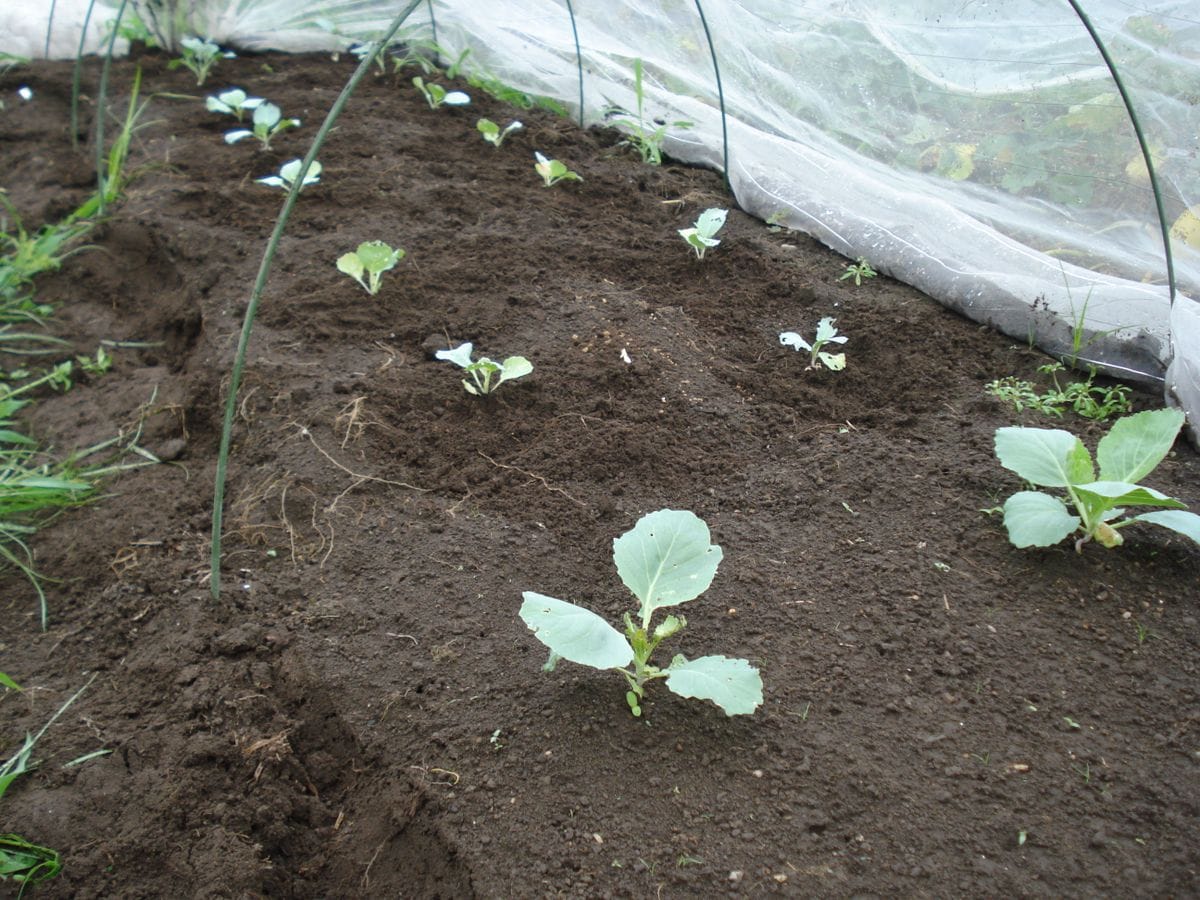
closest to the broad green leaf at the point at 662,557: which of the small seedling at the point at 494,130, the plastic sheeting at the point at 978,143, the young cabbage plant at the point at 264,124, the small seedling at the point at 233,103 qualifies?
the plastic sheeting at the point at 978,143

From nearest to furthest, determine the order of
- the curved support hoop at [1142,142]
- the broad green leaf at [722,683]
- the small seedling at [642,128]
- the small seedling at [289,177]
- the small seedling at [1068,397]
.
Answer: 1. the broad green leaf at [722,683]
2. the curved support hoop at [1142,142]
3. the small seedling at [1068,397]
4. the small seedling at [289,177]
5. the small seedling at [642,128]

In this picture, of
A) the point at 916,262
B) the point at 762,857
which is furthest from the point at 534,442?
the point at 916,262

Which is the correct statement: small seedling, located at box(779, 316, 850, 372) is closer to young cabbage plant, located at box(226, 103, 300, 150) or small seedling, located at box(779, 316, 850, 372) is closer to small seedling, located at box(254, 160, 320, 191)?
small seedling, located at box(254, 160, 320, 191)

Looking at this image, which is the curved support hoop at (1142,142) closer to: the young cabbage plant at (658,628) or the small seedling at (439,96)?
the young cabbage plant at (658,628)

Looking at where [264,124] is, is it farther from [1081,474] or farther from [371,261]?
[1081,474]

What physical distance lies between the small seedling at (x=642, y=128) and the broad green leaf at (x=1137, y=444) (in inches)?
81.7

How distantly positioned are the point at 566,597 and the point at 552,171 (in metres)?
1.92

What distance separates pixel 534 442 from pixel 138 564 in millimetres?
937

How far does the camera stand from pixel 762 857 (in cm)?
136

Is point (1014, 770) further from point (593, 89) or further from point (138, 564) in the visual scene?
point (593, 89)

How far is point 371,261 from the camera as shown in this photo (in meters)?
2.64

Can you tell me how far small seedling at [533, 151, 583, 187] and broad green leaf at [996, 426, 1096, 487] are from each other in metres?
1.93

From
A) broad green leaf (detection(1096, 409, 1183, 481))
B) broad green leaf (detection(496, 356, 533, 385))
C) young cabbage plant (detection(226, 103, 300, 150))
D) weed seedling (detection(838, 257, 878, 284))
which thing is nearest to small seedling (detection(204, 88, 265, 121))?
young cabbage plant (detection(226, 103, 300, 150))

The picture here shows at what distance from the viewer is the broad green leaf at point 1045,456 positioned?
5.90 feet
